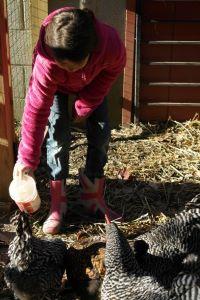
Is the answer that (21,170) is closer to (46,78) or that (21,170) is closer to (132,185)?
(46,78)

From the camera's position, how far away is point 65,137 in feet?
13.1

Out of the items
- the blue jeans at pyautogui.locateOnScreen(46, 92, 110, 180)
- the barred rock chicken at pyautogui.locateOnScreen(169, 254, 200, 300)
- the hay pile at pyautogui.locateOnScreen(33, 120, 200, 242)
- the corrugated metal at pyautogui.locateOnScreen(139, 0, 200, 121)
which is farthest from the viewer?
the corrugated metal at pyautogui.locateOnScreen(139, 0, 200, 121)

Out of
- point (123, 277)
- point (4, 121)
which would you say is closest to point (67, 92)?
point (4, 121)

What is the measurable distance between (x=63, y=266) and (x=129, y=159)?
208cm

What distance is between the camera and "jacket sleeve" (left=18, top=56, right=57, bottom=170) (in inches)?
132

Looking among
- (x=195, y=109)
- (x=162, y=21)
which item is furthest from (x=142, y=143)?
(x=162, y=21)

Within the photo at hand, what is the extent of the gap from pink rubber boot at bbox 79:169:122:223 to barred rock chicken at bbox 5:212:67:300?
3.22 ft

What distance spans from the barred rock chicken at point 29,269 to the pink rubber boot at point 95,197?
0.98 metres

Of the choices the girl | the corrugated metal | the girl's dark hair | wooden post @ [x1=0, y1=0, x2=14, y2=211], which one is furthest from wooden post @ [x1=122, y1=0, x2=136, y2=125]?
the girl's dark hair

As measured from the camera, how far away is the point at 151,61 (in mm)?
5805

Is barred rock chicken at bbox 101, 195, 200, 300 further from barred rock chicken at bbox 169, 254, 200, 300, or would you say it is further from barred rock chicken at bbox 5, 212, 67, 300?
barred rock chicken at bbox 5, 212, 67, 300

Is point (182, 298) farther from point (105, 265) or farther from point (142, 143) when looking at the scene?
point (142, 143)

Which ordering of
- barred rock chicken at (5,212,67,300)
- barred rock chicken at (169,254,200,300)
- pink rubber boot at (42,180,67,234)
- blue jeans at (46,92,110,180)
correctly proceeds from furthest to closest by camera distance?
pink rubber boot at (42,180,67,234) → blue jeans at (46,92,110,180) → barred rock chicken at (5,212,67,300) → barred rock chicken at (169,254,200,300)

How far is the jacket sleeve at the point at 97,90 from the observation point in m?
3.66
